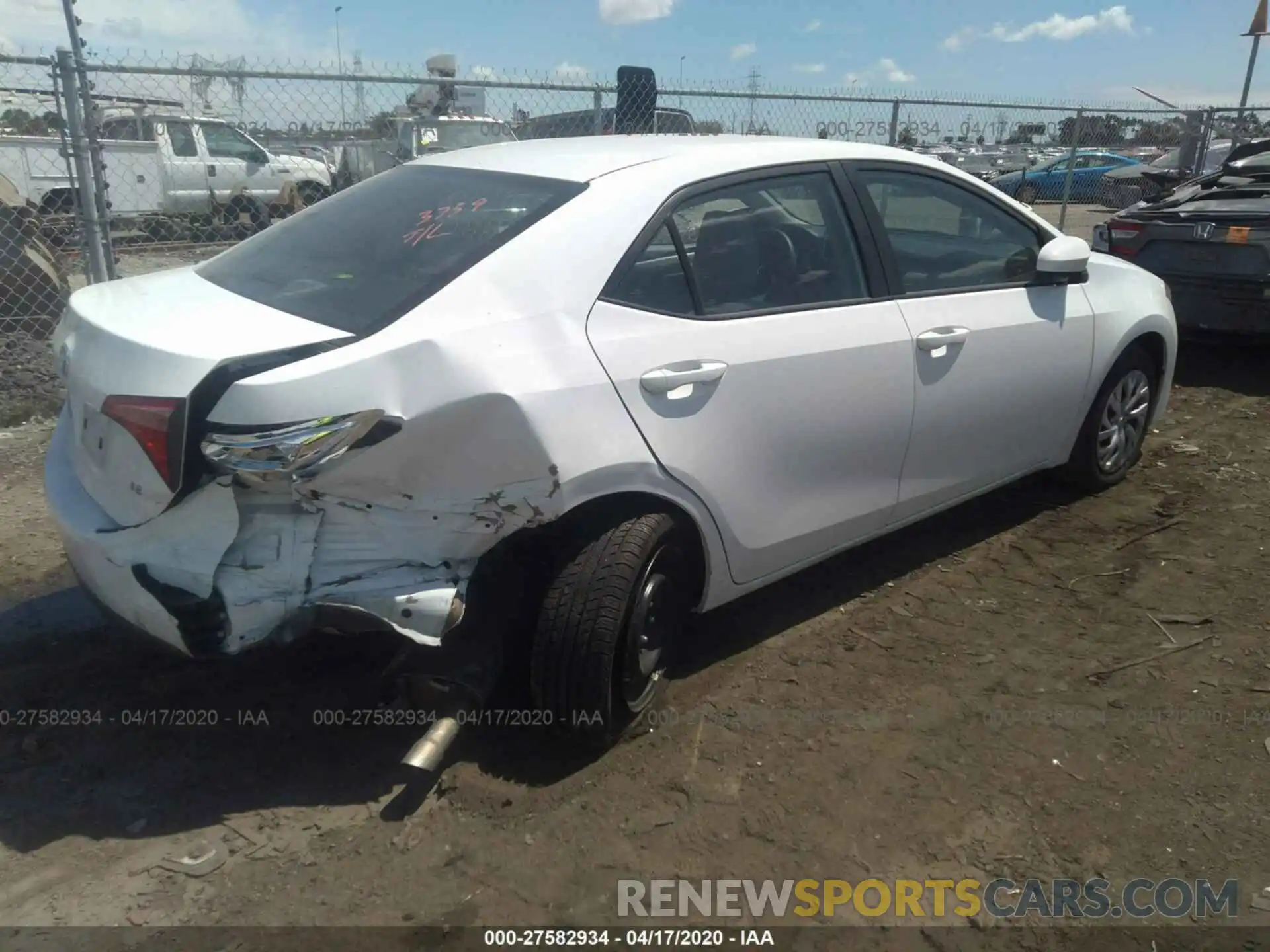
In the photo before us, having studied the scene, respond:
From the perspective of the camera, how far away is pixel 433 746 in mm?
2521

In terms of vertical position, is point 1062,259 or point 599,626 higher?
point 1062,259

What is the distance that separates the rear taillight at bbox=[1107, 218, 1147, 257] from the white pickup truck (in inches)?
360

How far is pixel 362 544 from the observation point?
2.37 metres

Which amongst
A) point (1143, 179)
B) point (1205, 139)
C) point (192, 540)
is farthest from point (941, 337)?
point (1143, 179)

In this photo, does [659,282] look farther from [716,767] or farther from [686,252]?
[716,767]

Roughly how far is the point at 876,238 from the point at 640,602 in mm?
1608

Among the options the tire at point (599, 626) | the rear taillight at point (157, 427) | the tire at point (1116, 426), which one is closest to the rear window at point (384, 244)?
the rear taillight at point (157, 427)

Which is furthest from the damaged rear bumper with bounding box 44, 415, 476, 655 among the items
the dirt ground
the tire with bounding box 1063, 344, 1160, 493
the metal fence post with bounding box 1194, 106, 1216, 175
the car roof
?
the metal fence post with bounding box 1194, 106, 1216, 175

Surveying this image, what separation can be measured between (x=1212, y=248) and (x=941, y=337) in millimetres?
4066

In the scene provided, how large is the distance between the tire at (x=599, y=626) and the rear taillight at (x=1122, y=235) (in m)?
5.58

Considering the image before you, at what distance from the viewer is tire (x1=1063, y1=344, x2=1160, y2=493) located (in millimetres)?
4422

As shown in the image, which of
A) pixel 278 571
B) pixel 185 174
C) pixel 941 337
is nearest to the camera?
pixel 278 571

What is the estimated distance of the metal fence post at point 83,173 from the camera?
549cm

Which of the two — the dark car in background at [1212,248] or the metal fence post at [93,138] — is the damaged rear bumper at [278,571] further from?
the dark car in background at [1212,248]
